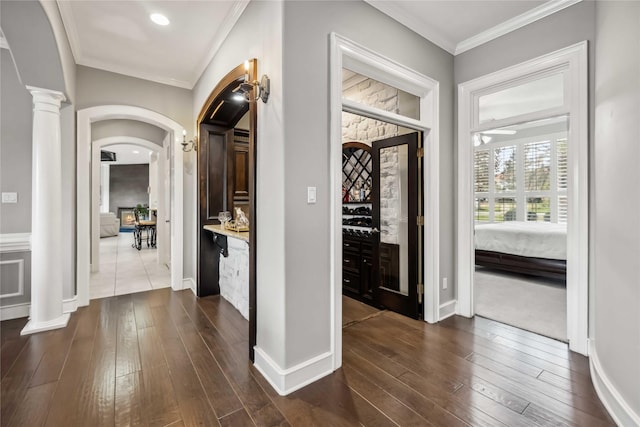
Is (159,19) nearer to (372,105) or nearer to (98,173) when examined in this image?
(372,105)

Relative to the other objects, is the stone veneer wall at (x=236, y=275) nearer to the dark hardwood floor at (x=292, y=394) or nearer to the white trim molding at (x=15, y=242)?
the dark hardwood floor at (x=292, y=394)

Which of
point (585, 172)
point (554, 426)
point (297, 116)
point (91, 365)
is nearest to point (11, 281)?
point (91, 365)

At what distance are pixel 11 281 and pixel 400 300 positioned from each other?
4.21m

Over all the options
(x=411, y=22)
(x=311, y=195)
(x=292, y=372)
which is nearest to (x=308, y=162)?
(x=311, y=195)

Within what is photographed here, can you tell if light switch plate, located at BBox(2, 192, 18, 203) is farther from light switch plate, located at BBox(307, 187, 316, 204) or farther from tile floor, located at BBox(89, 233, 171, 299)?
light switch plate, located at BBox(307, 187, 316, 204)

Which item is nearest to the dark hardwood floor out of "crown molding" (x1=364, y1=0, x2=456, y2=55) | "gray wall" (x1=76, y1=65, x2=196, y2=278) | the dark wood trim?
the dark wood trim

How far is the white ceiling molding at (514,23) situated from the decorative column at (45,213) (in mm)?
4215

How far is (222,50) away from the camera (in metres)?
3.04

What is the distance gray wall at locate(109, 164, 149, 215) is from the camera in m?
13.5

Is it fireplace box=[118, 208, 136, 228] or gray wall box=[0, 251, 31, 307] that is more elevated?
fireplace box=[118, 208, 136, 228]

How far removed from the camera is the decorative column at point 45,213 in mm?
2883

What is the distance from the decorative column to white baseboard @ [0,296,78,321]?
1.16ft

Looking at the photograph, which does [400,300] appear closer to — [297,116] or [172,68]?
[297,116]

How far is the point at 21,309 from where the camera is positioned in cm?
318
